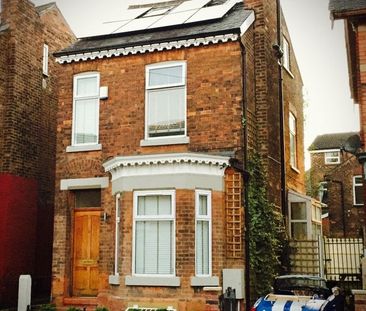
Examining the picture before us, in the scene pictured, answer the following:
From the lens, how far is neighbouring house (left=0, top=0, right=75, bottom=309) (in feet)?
54.8

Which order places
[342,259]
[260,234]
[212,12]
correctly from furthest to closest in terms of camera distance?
[342,259] < [212,12] < [260,234]

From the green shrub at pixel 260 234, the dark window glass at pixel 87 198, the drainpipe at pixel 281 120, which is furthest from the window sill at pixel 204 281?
the drainpipe at pixel 281 120

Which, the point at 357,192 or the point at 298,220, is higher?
the point at 357,192

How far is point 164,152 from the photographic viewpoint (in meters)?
14.8

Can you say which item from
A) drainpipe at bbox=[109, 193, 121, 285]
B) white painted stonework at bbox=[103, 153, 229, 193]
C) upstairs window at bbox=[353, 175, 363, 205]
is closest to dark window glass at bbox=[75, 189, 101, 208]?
drainpipe at bbox=[109, 193, 121, 285]

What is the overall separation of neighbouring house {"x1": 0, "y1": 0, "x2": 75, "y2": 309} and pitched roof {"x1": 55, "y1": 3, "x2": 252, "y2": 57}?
2.23 metres

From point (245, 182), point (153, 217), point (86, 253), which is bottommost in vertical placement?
point (86, 253)

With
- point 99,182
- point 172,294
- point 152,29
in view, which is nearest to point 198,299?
point 172,294

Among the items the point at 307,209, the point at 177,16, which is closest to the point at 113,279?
the point at 307,209

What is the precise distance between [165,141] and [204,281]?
3964mm

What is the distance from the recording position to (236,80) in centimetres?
1466

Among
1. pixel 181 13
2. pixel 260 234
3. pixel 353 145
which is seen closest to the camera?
pixel 353 145

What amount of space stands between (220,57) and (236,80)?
803 mm

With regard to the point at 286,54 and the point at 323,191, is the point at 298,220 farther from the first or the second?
the point at 323,191
